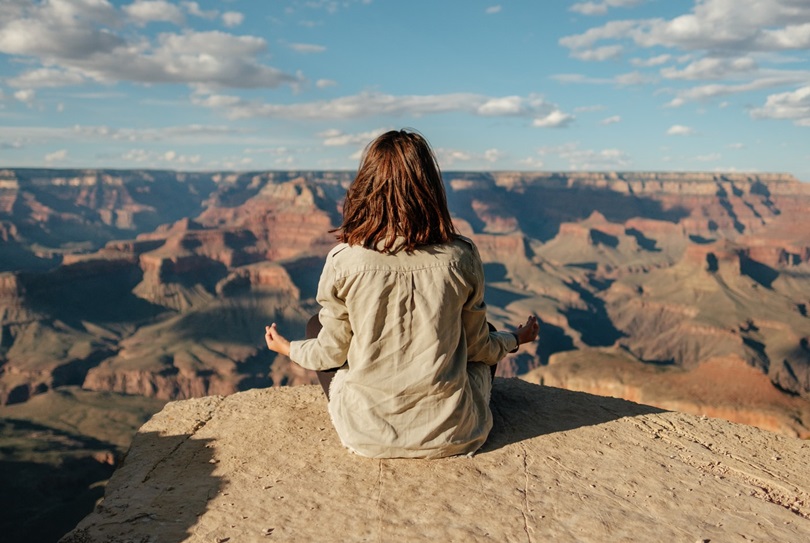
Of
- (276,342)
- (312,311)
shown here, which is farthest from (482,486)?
(312,311)

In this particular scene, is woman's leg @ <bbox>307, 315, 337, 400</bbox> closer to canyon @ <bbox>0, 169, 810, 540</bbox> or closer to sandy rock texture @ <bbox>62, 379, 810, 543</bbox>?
sandy rock texture @ <bbox>62, 379, 810, 543</bbox>

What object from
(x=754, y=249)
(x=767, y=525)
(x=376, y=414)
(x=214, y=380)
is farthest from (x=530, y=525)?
(x=754, y=249)

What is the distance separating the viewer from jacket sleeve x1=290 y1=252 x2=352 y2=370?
162 inches

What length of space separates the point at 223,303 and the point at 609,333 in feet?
245

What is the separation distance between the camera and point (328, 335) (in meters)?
4.36

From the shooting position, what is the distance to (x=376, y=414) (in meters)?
4.43

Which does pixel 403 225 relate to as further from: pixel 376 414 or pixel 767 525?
pixel 767 525

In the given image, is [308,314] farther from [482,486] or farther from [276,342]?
[482,486]

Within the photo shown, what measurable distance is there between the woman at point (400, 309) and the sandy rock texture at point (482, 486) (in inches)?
20.7

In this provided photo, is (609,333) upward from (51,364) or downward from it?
downward

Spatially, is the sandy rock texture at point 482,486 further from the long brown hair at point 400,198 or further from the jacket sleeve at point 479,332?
the long brown hair at point 400,198

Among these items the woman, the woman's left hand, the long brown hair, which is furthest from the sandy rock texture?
the long brown hair

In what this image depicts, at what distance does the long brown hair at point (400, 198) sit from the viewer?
400 centimetres

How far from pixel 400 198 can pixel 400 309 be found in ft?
2.63
